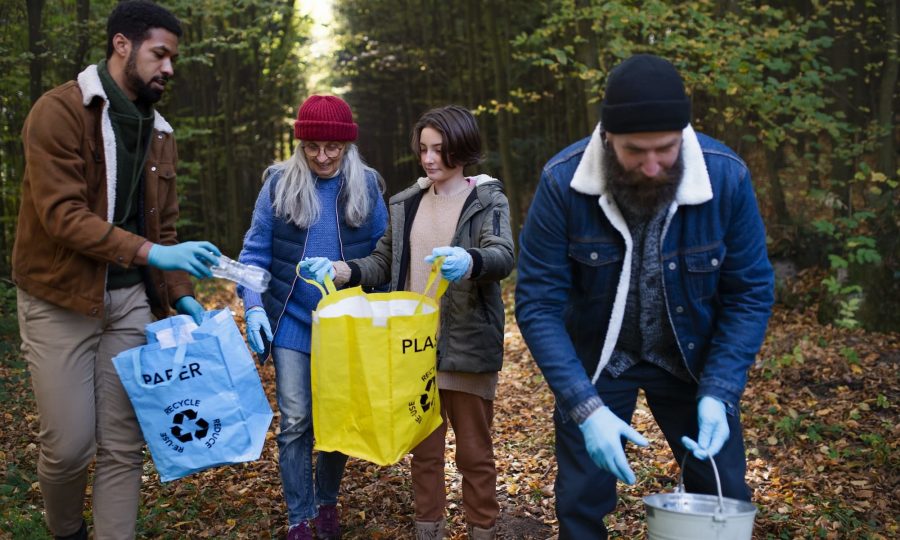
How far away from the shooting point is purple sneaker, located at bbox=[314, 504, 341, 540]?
4.32m

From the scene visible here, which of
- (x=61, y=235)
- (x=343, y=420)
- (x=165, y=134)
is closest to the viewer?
(x=61, y=235)

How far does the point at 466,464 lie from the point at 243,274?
1.40 m

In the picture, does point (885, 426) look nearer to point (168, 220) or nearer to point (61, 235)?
point (168, 220)

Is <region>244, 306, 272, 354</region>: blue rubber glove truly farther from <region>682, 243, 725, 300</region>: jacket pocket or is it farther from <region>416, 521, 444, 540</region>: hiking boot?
<region>682, 243, 725, 300</region>: jacket pocket

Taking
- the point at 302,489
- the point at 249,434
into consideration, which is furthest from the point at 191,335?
the point at 302,489

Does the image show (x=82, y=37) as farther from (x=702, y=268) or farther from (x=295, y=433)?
(x=702, y=268)

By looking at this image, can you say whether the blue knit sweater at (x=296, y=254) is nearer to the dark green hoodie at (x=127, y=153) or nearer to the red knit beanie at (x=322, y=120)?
the red knit beanie at (x=322, y=120)

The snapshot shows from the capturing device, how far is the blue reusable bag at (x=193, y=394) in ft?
11.3

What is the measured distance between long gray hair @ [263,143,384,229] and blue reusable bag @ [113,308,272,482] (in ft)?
2.30

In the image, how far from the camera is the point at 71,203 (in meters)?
3.26

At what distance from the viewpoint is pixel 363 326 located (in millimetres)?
3279

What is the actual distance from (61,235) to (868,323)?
27.7 ft

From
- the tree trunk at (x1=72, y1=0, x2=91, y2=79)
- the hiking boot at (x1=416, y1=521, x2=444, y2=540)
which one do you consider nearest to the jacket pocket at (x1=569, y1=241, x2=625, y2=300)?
the hiking boot at (x1=416, y1=521, x2=444, y2=540)

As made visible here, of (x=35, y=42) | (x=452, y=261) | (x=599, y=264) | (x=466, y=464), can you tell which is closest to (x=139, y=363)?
(x=452, y=261)
